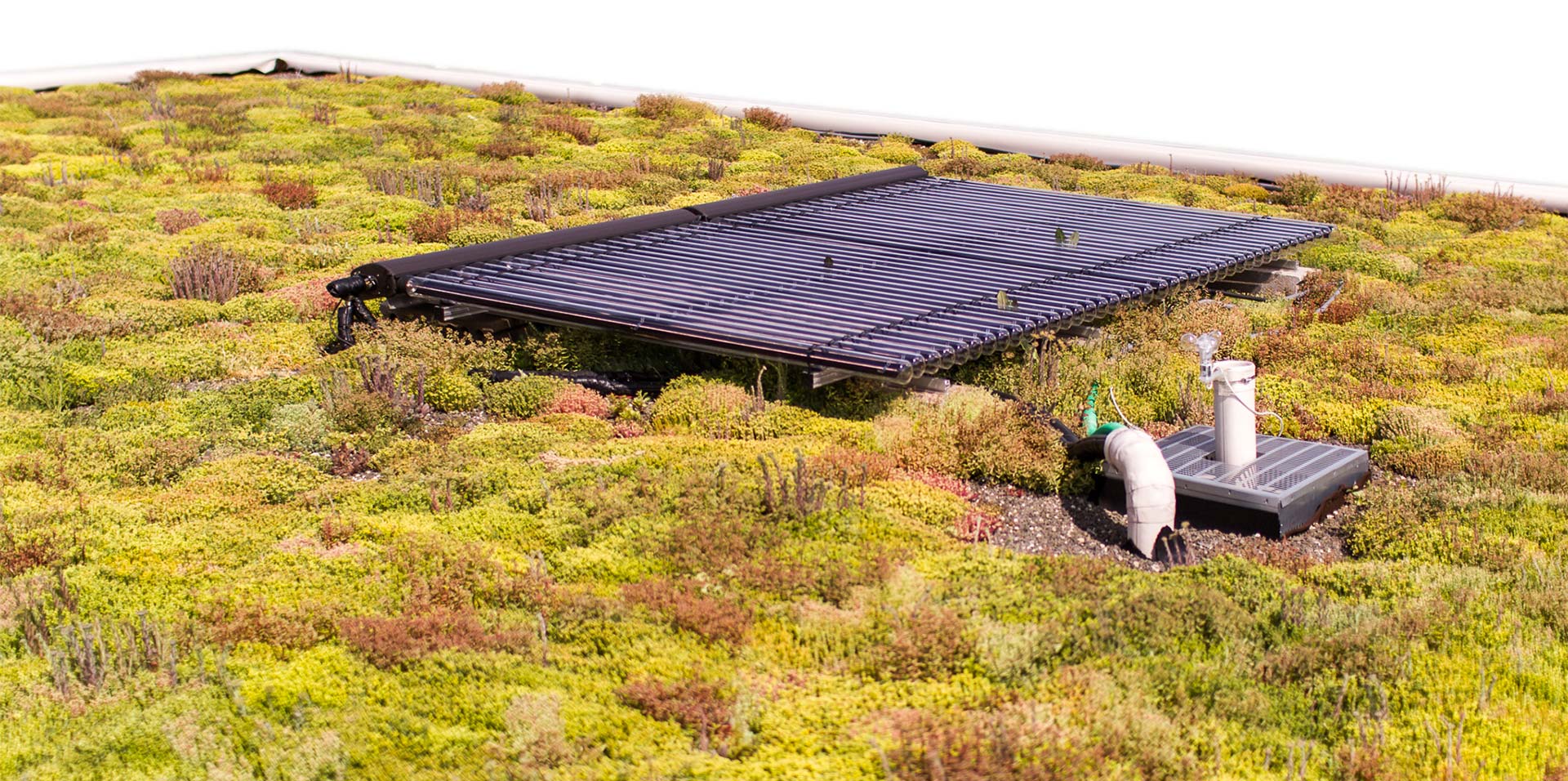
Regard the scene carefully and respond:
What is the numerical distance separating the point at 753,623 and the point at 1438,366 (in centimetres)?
1209

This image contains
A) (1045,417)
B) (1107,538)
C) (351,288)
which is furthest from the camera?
(351,288)

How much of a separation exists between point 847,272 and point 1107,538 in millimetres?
7281

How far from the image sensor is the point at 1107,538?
45.9 feet

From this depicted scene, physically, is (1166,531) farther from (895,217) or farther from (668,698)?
(895,217)

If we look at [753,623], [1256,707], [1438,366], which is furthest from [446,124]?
[1256,707]

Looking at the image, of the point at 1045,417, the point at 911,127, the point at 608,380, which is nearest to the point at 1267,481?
the point at 1045,417

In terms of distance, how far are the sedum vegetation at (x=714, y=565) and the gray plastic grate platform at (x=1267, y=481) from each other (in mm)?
508

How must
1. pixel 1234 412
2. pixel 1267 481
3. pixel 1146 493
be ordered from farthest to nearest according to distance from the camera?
pixel 1234 412, pixel 1267 481, pixel 1146 493

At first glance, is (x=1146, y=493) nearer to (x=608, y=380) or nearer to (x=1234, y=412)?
(x=1234, y=412)

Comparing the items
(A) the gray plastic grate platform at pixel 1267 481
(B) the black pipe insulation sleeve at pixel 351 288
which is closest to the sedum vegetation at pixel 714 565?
(A) the gray plastic grate platform at pixel 1267 481

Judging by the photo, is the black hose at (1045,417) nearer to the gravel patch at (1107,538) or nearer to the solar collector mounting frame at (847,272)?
the solar collector mounting frame at (847,272)

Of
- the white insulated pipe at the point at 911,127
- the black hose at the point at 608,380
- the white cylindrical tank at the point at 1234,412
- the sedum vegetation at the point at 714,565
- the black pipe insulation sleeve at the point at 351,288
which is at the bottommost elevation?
the sedum vegetation at the point at 714,565

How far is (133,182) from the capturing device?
3234 cm

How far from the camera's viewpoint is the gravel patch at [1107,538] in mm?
13391
